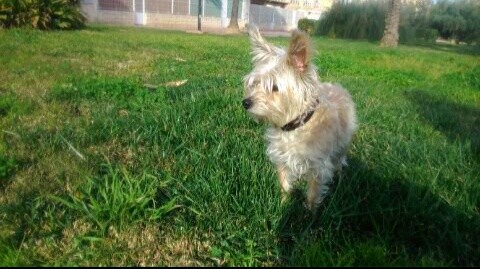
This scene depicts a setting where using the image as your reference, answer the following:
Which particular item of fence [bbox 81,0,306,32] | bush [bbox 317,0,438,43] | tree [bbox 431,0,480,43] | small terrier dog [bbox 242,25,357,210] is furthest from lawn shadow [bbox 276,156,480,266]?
tree [bbox 431,0,480,43]

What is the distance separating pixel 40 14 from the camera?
14430 millimetres

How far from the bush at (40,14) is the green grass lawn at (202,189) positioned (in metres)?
9.41

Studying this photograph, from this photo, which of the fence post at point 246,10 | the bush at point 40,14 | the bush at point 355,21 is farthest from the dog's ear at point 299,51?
the fence post at point 246,10

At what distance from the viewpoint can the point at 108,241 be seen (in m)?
2.31

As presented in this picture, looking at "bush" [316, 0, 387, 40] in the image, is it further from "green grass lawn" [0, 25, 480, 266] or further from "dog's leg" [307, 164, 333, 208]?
"dog's leg" [307, 164, 333, 208]

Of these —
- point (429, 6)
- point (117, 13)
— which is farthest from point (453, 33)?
point (117, 13)

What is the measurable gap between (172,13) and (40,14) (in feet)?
66.7

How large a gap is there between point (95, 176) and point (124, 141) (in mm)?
984

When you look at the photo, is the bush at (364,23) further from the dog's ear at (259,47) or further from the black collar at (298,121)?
the black collar at (298,121)

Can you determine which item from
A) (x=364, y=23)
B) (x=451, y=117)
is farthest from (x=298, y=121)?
(x=364, y=23)

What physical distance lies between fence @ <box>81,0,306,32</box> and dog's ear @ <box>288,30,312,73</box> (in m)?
24.7

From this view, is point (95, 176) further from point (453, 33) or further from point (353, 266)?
point (453, 33)

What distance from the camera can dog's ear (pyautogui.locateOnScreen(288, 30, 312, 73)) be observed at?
3.03m

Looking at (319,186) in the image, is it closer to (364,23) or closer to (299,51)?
(299,51)
